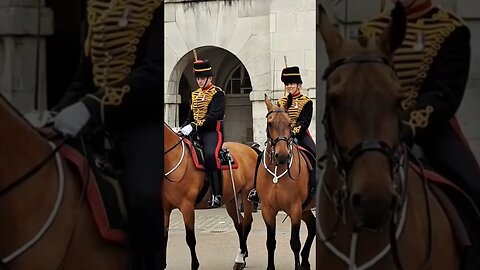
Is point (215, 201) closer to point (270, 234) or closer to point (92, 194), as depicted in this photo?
point (270, 234)

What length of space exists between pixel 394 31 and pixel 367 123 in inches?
13.0

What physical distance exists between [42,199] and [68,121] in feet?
0.90

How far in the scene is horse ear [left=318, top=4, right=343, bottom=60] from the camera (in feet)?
7.46

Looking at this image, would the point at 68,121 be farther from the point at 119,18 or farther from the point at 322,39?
the point at 322,39

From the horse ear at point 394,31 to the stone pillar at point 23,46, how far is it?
1102 mm

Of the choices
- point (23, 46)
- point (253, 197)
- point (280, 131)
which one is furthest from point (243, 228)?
point (23, 46)

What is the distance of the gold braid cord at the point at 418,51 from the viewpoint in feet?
7.86

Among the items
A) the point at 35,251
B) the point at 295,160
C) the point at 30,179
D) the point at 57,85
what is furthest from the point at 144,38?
the point at 295,160

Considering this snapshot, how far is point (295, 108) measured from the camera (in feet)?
19.2

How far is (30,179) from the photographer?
2.35 meters

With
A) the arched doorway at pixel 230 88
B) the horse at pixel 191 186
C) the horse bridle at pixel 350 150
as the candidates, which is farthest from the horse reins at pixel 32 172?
the arched doorway at pixel 230 88

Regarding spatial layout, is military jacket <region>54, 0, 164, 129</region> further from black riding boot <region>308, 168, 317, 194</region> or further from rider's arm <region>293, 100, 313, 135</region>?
black riding boot <region>308, 168, 317, 194</region>

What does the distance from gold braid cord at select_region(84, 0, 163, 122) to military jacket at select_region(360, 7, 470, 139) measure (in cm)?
80

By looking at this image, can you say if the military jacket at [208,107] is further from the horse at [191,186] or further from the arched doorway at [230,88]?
the arched doorway at [230,88]
